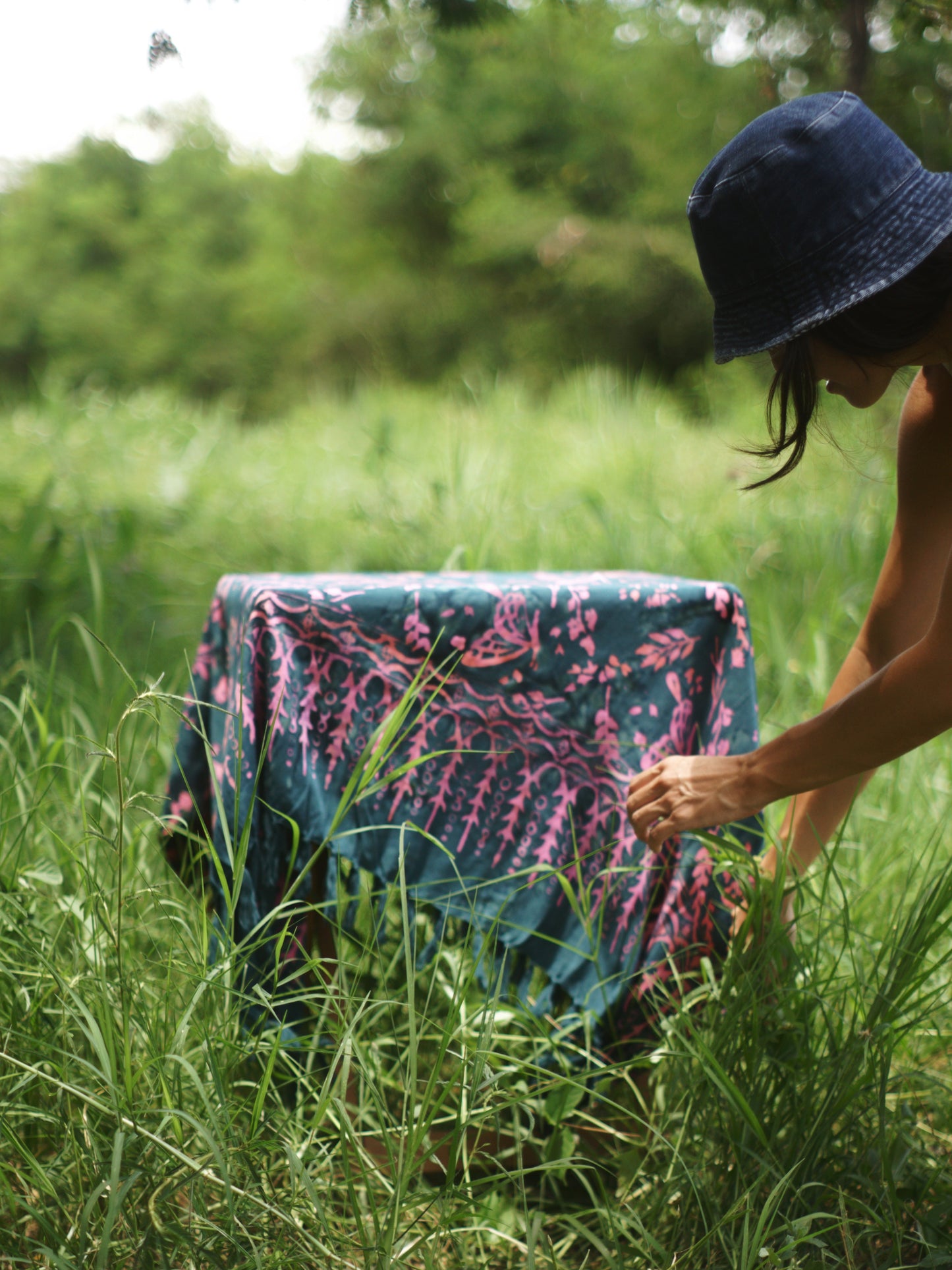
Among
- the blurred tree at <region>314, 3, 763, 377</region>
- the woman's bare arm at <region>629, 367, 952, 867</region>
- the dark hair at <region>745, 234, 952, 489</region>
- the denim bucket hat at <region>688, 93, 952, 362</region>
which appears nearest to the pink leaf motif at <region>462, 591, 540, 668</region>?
the woman's bare arm at <region>629, 367, 952, 867</region>

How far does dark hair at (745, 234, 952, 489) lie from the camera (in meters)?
1.08

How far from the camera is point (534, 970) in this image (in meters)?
1.74

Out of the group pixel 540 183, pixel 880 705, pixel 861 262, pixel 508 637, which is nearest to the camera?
pixel 861 262

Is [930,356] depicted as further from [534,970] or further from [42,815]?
[42,815]

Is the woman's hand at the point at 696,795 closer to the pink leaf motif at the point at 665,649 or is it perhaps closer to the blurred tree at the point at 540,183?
the pink leaf motif at the point at 665,649

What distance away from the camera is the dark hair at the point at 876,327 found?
108 cm

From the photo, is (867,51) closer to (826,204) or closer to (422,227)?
(826,204)

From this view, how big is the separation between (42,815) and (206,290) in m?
14.5

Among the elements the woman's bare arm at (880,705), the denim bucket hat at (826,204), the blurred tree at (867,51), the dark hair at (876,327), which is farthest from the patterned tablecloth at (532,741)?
the blurred tree at (867,51)

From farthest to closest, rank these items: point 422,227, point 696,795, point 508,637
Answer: point 422,227 < point 508,637 < point 696,795

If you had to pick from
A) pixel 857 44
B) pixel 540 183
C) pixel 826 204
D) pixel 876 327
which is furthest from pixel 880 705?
pixel 540 183

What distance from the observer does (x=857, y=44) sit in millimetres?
2520

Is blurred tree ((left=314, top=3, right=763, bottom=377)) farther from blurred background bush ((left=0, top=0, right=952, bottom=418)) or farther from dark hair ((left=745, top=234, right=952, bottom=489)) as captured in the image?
dark hair ((left=745, top=234, right=952, bottom=489))

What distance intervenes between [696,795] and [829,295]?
65cm
